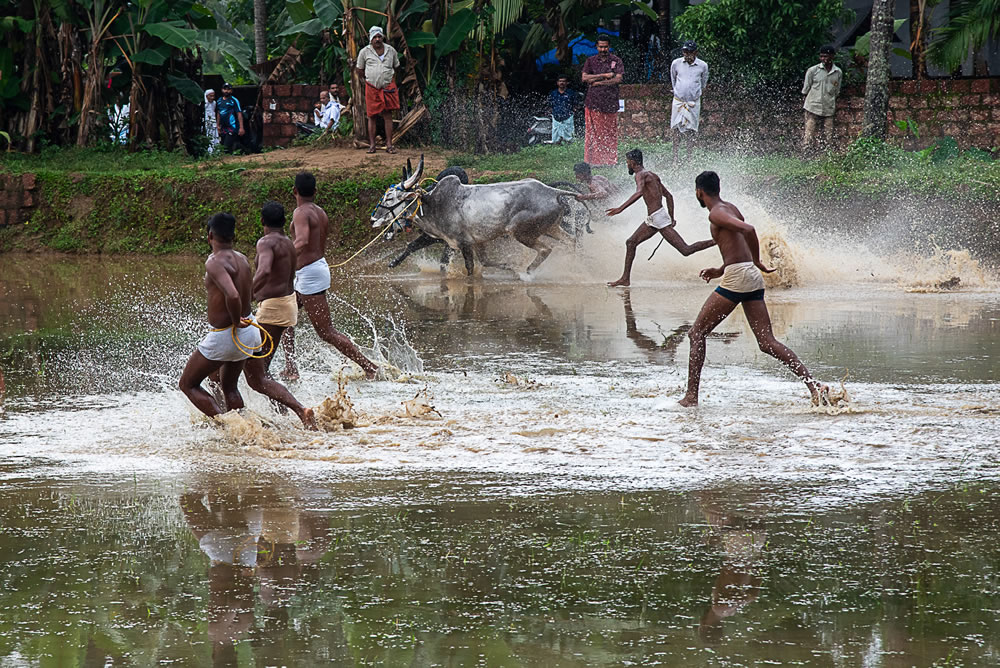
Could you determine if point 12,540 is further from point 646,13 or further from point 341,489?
point 646,13

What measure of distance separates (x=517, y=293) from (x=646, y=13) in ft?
32.8

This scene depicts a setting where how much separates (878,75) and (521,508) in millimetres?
13907

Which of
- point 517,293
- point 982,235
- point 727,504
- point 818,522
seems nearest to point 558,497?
point 727,504

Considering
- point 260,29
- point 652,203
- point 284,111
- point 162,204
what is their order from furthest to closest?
point 260,29, point 284,111, point 162,204, point 652,203

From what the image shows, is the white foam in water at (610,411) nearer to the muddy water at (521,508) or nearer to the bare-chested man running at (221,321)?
the muddy water at (521,508)

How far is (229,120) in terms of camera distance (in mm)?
23281

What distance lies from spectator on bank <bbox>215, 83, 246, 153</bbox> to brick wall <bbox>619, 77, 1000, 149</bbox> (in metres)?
7.35

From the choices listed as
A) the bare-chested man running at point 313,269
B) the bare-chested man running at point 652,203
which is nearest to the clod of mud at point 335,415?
the bare-chested man running at point 313,269

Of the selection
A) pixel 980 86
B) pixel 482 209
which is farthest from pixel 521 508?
pixel 980 86

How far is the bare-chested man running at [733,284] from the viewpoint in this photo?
8430 millimetres

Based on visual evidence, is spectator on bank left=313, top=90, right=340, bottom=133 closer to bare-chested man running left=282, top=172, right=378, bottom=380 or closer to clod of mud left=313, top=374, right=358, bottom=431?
bare-chested man running left=282, top=172, right=378, bottom=380

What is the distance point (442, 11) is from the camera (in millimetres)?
21688

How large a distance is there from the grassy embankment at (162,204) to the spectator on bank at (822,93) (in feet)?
21.8

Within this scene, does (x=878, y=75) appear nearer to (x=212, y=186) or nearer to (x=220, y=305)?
(x=212, y=186)
